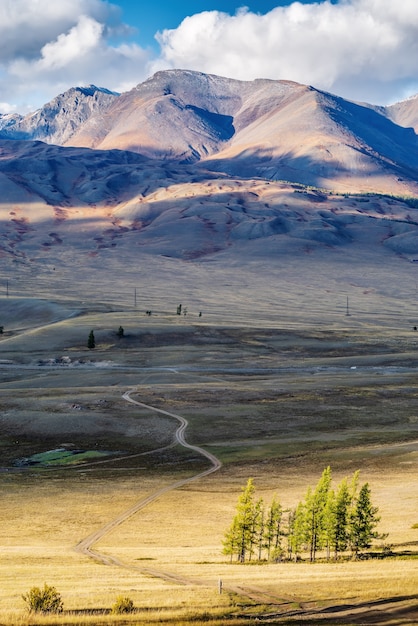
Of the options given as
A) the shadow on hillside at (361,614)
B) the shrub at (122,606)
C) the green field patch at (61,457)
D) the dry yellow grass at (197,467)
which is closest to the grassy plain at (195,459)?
the shadow on hillside at (361,614)

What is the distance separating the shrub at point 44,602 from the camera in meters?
31.1

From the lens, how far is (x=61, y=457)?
90.4 m

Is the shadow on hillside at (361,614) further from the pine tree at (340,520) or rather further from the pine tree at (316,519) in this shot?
the pine tree at (316,519)

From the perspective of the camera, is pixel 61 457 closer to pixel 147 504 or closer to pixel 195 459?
pixel 195 459

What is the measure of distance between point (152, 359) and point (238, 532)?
390 ft

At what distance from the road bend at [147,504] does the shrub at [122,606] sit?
23.7ft

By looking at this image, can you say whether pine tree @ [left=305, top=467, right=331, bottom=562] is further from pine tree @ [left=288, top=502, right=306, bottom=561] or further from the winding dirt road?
the winding dirt road

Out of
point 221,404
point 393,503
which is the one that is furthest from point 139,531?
point 221,404

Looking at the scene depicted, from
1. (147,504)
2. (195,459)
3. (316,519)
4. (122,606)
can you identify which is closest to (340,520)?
(316,519)

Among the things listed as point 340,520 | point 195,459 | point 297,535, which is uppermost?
point 340,520

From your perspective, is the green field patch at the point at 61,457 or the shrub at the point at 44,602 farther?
the green field patch at the point at 61,457

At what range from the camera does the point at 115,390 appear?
130m

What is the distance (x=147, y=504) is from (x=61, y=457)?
24.9m

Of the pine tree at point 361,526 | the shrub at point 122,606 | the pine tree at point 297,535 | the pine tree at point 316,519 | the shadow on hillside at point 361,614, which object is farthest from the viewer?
the pine tree at point 316,519
